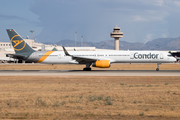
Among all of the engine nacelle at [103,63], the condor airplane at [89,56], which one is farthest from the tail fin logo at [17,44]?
the engine nacelle at [103,63]

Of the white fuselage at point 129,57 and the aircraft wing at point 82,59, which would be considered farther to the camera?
the white fuselage at point 129,57

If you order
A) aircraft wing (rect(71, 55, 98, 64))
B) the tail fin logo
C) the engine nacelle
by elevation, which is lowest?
the engine nacelle

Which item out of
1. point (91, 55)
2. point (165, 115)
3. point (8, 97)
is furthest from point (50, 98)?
point (91, 55)

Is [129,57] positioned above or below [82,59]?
above

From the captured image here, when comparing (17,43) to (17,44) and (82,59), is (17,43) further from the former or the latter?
(82,59)

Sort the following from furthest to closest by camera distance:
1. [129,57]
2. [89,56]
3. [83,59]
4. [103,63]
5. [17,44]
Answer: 1. [17,44]
2. [89,56]
3. [129,57]
4. [83,59]
5. [103,63]

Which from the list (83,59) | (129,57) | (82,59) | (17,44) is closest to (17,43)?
(17,44)

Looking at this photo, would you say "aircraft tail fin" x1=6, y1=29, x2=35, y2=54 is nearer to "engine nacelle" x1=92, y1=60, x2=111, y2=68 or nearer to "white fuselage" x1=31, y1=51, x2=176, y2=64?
"white fuselage" x1=31, y1=51, x2=176, y2=64

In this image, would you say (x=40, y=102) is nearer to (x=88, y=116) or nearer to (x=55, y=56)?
(x=88, y=116)

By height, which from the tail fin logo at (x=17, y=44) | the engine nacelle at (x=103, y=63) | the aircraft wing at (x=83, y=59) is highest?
the tail fin logo at (x=17, y=44)

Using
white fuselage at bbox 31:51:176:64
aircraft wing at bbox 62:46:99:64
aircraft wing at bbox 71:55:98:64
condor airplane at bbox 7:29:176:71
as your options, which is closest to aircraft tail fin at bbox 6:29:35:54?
condor airplane at bbox 7:29:176:71

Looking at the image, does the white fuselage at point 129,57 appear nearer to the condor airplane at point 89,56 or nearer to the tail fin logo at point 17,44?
the condor airplane at point 89,56

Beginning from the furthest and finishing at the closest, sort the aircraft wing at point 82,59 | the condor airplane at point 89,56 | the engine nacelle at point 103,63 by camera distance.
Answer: the condor airplane at point 89,56 → the aircraft wing at point 82,59 → the engine nacelle at point 103,63

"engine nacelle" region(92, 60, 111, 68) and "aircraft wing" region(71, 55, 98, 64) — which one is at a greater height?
"aircraft wing" region(71, 55, 98, 64)
